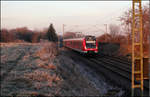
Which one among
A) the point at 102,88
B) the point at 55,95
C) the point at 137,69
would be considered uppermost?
the point at 137,69

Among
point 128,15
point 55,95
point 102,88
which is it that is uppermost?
point 128,15

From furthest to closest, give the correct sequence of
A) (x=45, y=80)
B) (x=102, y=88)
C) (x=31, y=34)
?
(x=31, y=34), (x=102, y=88), (x=45, y=80)

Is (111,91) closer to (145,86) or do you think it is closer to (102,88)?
(102,88)

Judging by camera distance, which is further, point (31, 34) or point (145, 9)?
point (31, 34)

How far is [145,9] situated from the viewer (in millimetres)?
24188

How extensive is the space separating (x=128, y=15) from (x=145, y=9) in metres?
4.65

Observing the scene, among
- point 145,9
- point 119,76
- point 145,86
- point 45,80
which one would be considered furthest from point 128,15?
point 45,80

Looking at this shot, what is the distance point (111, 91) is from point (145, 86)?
1.90 meters

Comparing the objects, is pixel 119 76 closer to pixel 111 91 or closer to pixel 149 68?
pixel 111 91

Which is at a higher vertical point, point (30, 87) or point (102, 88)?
point (30, 87)

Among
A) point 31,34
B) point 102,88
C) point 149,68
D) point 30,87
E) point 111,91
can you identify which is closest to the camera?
point 149,68

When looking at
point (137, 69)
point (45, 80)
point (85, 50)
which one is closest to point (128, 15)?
point (85, 50)

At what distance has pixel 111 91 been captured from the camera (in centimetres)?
985

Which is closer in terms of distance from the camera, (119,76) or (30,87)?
A: (30,87)
